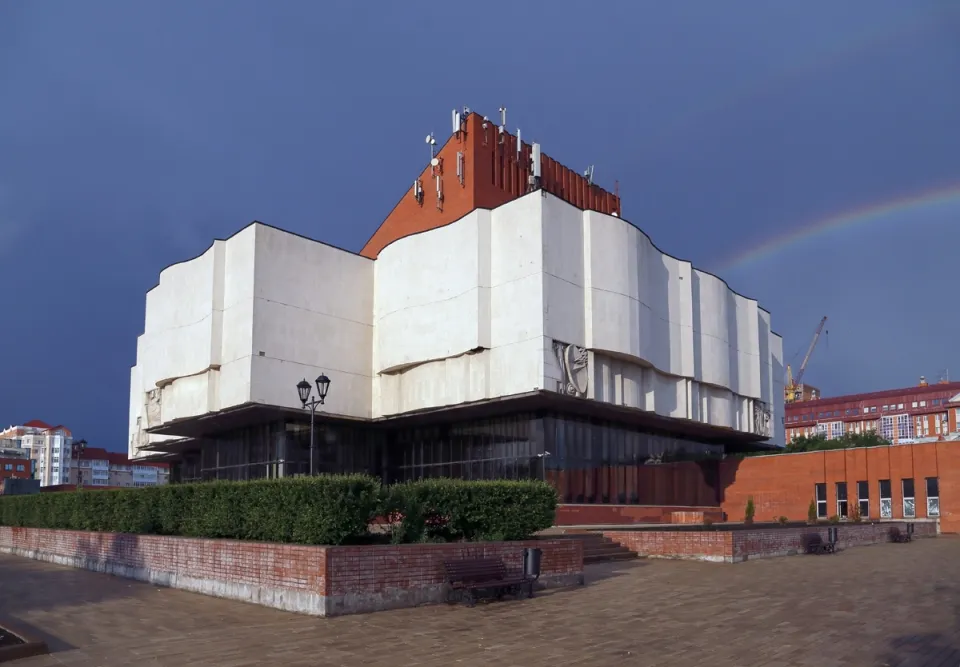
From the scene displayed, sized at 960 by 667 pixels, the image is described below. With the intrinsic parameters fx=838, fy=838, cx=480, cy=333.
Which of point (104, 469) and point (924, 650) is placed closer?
point (924, 650)

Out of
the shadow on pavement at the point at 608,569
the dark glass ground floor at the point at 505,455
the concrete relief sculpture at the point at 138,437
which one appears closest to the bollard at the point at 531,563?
the shadow on pavement at the point at 608,569

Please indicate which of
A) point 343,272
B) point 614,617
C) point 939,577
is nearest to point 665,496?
point 343,272

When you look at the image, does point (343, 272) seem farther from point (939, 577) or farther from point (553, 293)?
point (939, 577)

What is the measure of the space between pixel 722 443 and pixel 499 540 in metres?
35.4

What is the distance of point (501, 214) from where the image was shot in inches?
1341

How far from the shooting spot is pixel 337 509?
14.2 metres

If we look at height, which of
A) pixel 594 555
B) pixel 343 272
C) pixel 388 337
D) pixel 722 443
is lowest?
pixel 594 555

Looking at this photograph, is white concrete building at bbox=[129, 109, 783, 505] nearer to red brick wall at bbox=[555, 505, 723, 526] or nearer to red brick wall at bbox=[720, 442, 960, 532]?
red brick wall at bbox=[555, 505, 723, 526]

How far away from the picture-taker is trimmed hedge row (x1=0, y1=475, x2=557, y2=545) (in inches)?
567

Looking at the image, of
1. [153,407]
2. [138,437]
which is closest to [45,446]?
[138,437]

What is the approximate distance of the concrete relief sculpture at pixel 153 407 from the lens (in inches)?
1668

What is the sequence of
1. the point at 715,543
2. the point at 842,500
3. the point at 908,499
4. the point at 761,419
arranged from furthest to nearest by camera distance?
1. the point at 761,419
2. the point at 842,500
3. the point at 908,499
4. the point at 715,543

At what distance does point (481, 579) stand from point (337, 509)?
2988 mm

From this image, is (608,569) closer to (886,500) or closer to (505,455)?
(505,455)
